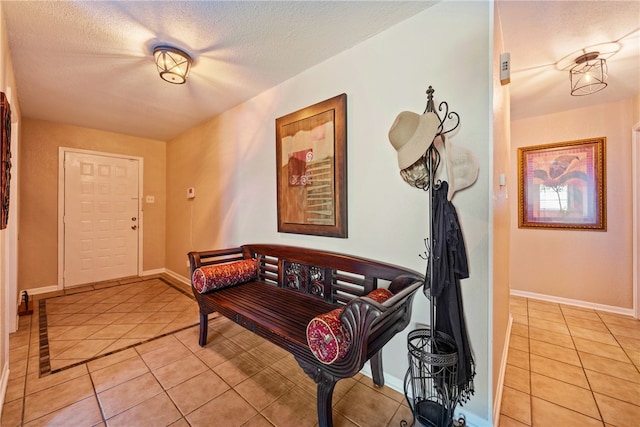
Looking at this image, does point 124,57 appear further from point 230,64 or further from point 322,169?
point 322,169

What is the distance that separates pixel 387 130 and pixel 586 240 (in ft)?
10.5

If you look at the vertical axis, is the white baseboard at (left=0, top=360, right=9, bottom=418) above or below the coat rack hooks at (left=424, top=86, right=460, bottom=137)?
below

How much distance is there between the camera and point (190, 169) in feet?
12.9

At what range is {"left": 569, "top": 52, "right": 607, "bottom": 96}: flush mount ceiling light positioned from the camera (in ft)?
6.90

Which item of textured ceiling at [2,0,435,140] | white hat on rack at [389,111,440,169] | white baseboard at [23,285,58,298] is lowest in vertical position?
white baseboard at [23,285,58,298]

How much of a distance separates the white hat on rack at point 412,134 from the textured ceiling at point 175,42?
2.65 feet

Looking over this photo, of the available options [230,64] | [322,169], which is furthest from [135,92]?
[322,169]

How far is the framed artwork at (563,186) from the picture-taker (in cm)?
300

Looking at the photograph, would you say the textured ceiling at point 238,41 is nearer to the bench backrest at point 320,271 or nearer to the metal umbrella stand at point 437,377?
the bench backrest at point 320,271

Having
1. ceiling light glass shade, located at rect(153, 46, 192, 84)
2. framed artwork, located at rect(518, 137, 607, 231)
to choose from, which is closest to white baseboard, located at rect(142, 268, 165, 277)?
ceiling light glass shade, located at rect(153, 46, 192, 84)

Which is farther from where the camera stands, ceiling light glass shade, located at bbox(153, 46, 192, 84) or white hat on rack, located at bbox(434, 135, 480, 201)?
ceiling light glass shade, located at bbox(153, 46, 192, 84)

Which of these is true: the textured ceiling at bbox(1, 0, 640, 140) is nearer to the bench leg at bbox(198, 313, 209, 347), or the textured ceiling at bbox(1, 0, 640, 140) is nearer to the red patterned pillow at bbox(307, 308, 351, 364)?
the red patterned pillow at bbox(307, 308, 351, 364)

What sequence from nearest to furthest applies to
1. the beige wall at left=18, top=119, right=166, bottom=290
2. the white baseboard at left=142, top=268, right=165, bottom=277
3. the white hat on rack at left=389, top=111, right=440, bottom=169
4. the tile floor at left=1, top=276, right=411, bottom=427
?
1. the white hat on rack at left=389, top=111, right=440, bottom=169
2. the tile floor at left=1, top=276, right=411, bottom=427
3. the beige wall at left=18, top=119, right=166, bottom=290
4. the white baseboard at left=142, top=268, right=165, bottom=277

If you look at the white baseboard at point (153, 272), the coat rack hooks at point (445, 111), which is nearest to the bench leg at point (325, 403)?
the coat rack hooks at point (445, 111)
